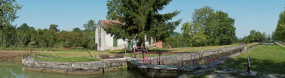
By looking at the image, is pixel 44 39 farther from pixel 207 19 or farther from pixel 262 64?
pixel 207 19

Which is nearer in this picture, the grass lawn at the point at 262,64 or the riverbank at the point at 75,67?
the grass lawn at the point at 262,64

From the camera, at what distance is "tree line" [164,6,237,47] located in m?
42.5

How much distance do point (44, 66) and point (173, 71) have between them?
8112 mm

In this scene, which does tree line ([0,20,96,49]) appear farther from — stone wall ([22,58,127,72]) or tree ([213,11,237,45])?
tree ([213,11,237,45])

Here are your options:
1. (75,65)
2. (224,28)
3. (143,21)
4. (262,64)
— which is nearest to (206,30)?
(224,28)

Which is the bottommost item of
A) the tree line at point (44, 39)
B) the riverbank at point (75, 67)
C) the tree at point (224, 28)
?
the riverbank at point (75, 67)

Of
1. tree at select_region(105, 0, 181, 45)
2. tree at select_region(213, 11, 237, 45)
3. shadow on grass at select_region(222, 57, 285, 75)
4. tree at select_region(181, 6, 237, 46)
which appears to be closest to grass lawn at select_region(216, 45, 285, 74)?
shadow on grass at select_region(222, 57, 285, 75)

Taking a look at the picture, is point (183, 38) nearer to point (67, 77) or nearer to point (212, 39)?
point (212, 39)

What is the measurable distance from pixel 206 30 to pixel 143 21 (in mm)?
35604

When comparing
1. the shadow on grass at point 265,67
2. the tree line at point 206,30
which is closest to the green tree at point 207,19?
the tree line at point 206,30

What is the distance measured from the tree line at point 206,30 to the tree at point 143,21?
62.1 feet

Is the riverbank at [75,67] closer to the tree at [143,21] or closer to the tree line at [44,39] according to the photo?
the tree at [143,21]

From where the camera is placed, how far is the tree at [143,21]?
59.7 feet

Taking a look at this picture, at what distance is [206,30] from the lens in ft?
165
